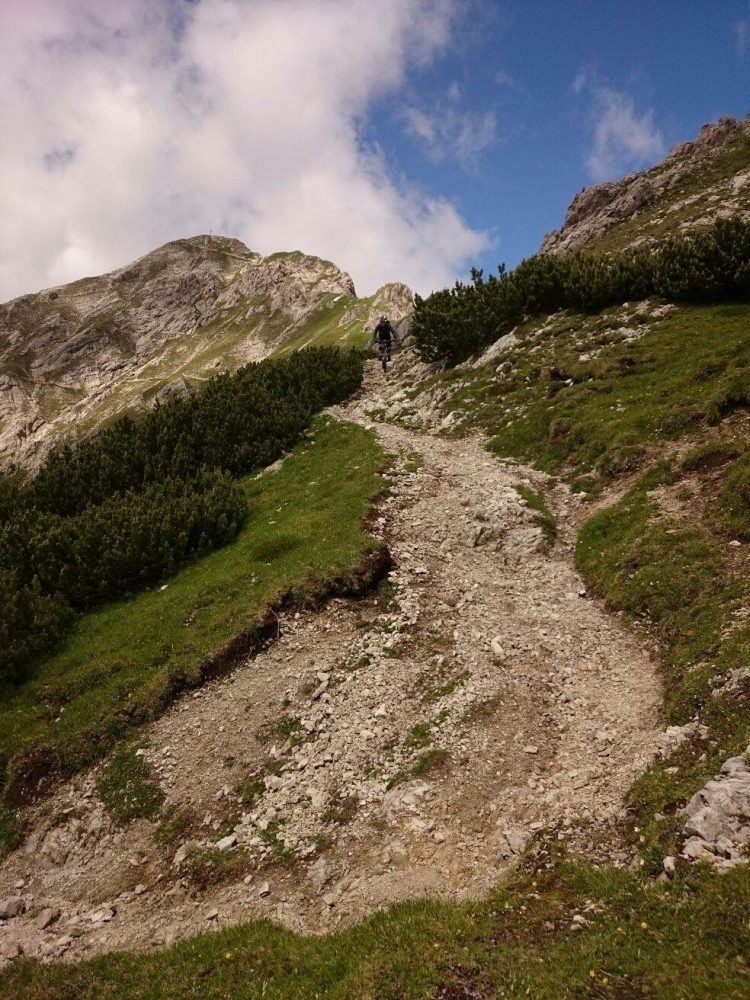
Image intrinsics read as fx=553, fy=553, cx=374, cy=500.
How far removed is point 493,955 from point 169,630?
17.0 m

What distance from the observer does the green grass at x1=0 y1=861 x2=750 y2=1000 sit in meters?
8.35

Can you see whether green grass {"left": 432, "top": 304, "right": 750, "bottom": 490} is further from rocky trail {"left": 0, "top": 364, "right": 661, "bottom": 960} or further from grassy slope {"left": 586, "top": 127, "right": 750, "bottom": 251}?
grassy slope {"left": 586, "top": 127, "right": 750, "bottom": 251}

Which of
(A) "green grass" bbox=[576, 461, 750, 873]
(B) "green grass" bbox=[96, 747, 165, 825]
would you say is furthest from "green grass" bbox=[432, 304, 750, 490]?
(B) "green grass" bbox=[96, 747, 165, 825]

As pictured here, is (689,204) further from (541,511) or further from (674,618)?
(674,618)

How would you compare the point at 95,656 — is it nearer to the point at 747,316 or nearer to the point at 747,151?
the point at 747,316

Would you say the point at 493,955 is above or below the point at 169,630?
below

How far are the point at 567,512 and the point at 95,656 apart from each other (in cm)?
2141

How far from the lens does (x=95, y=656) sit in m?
22.2

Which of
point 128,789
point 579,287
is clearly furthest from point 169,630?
point 579,287

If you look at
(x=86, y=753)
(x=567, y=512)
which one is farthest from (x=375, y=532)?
(x=86, y=753)

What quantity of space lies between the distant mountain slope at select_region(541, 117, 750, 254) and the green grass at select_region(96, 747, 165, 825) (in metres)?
63.1

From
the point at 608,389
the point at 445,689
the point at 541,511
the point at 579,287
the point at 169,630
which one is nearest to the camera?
the point at 445,689

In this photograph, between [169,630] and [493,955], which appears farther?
[169,630]

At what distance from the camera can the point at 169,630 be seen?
2273 centimetres
